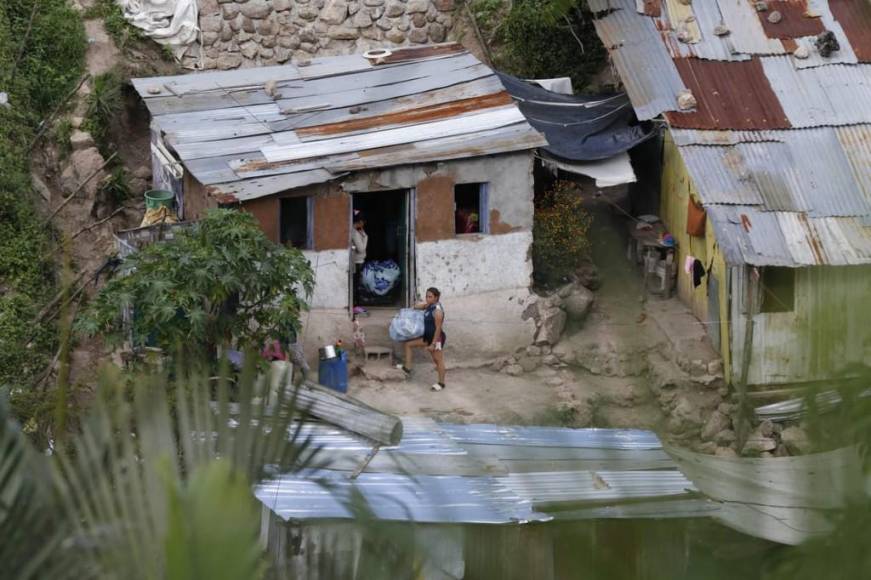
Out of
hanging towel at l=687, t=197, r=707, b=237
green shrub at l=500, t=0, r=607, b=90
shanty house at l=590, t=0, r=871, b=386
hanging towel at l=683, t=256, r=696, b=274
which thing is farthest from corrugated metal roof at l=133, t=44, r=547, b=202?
hanging towel at l=683, t=256, r=696, b=274

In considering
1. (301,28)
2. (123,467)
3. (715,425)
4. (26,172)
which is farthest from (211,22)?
(123,467)

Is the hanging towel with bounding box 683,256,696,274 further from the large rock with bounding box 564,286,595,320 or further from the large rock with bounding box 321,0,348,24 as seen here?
the large rock with bounding box 321,0,348,24

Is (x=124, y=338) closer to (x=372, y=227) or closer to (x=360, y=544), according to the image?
(x=372, y=227)

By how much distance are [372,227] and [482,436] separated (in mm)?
4741

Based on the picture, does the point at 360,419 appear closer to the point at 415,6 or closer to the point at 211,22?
the point at 211,22

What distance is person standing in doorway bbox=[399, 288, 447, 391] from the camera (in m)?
12.6

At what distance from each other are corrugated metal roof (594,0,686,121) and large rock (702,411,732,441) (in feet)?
10.8

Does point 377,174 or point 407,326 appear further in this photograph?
point 377,174

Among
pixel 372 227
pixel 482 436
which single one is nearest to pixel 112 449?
pixel 482 436

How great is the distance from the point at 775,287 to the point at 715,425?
58.4 inches

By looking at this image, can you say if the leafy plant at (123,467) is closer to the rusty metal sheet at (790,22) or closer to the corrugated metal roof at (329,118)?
the corrugated metal roof at (329,118)

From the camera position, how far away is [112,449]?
1.96 metres

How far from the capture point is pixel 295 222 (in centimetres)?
1310

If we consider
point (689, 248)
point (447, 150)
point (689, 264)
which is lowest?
point (689, 264)
